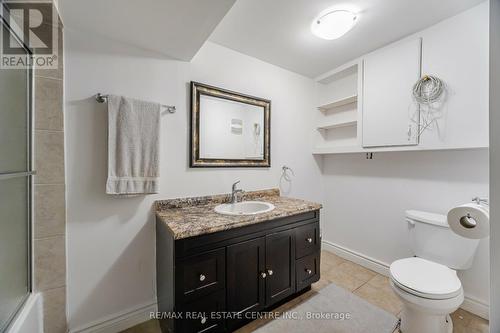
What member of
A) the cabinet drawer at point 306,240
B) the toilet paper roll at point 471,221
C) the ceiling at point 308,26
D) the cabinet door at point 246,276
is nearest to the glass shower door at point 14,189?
the cabinet door at point 246,276

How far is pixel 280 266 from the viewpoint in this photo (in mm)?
1557

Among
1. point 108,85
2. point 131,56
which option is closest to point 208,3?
point 131,56

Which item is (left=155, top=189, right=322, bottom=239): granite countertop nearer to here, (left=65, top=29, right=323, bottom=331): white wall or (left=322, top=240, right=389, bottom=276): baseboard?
(left=65, top=29, right=323, bottom=331): white wall

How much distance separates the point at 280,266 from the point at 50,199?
62.9 inches

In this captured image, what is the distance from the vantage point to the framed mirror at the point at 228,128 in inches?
67.9

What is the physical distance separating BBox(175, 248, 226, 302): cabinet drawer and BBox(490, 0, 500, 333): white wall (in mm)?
1120

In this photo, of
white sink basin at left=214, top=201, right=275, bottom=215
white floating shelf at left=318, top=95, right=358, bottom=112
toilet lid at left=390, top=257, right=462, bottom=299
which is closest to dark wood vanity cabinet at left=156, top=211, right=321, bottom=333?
white sink basin at left=214, top=201, right=275, bottom=215

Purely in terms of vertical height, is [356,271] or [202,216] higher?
[202,216]

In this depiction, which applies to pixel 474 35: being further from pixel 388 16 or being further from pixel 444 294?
pixel 444 294

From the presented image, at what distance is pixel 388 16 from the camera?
151 cm

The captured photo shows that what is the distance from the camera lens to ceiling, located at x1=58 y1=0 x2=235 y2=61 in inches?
42.2

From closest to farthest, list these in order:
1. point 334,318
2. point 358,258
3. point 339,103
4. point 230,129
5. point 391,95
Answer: point 334,318 → point 391,95 → point 230,129 → point 358,258 → point 339,103

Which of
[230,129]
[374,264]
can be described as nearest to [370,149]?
[374,264]

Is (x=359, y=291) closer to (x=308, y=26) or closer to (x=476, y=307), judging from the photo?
(x=476, y=307)
